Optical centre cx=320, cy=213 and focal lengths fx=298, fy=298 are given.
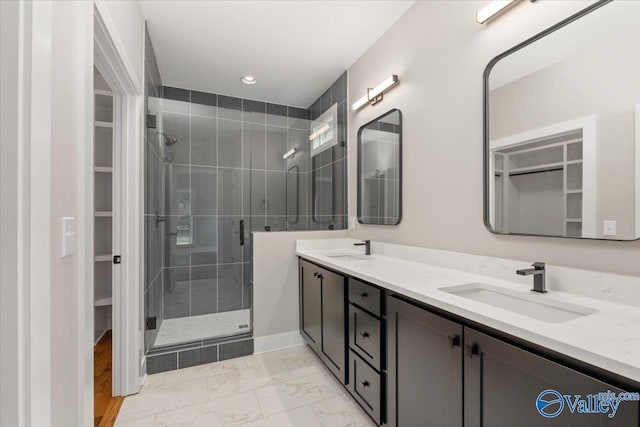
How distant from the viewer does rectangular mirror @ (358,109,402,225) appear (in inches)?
90.6

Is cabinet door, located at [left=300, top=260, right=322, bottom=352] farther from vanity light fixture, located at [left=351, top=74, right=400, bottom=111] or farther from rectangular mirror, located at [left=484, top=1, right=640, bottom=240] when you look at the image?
vanity light fixture, located at [left=351, top=74, right=400, bottom=111]

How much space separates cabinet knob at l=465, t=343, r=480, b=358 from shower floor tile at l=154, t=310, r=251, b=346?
2.04 m

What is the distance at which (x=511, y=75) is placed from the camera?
1459 mm

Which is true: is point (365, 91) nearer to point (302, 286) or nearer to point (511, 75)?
point (511, 75)

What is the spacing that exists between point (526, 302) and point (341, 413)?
1.22m

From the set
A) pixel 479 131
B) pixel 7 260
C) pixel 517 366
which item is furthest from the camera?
pixel 479 131

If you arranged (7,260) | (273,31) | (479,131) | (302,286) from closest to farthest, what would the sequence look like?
(7,260), (479,131), (273,31), (302,286)

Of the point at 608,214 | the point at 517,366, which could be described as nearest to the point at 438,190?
the point at 608,214

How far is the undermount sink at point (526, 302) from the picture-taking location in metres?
1.10

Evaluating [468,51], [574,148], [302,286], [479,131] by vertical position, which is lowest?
[302,286]

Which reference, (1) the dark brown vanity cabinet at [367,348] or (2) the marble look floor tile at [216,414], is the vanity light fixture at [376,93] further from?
(2) the marble look floor tile at [216,414]

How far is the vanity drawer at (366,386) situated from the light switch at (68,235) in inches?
56.3

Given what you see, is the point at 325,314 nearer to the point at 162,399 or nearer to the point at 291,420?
the point at 291,420

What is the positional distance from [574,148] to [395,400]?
4.42 feet
